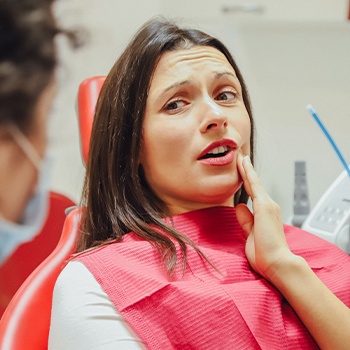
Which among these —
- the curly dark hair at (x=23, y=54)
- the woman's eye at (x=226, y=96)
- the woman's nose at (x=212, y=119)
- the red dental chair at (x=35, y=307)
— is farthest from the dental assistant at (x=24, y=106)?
the woman's eye at (x=226, y=96)

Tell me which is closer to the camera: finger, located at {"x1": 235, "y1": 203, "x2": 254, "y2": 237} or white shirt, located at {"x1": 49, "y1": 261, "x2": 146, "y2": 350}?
white shirt, located at {"x1": 49, "y1": 261, "x2": 146, "y2": 350}

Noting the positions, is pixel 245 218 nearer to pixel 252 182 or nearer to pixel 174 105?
pixel 252 182

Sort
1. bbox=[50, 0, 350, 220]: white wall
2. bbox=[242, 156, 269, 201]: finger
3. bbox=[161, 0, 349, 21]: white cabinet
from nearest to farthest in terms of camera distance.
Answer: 1. bbox=[242, 156, 269, 201]: finger
2. bbox=[161, 0, 349, 21]: white cabinet
3. bbox=[50, 0, 350, 220]: white wall

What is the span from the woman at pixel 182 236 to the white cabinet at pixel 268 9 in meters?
0.76

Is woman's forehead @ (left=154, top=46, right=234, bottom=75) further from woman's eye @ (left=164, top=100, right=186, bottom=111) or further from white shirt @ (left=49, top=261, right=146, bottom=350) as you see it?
white shirt @ (left=49, top=261, right=146, bottom=350)

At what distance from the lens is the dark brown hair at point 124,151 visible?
3.40 ft

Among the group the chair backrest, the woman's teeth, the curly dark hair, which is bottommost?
the chair backrest

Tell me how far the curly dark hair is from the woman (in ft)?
1.90

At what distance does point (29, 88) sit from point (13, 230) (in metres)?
0.08

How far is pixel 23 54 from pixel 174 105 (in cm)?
74

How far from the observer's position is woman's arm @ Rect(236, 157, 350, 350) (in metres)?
0.91

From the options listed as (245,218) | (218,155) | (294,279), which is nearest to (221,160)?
(218,155)

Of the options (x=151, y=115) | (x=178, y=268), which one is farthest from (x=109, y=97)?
(x=178, y=268)

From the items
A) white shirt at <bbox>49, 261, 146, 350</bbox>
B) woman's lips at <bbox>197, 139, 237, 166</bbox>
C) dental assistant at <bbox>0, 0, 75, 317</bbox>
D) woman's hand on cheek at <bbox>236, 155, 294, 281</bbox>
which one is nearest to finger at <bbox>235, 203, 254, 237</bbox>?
woman's hand on cheek at <bbox>236, 155, 294, 281</bbox>
